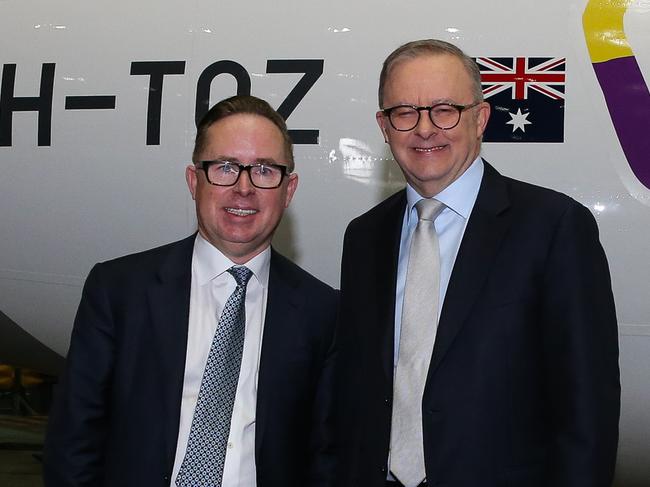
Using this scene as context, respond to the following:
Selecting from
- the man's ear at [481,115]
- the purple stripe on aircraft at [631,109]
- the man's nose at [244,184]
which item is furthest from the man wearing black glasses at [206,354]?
the purple stripe on aircraft at [631,109]

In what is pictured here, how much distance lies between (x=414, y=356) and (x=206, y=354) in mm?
493

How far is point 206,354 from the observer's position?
6.78 feet

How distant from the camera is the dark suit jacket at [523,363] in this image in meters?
1.86

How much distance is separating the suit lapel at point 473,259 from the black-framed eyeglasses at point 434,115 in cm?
19

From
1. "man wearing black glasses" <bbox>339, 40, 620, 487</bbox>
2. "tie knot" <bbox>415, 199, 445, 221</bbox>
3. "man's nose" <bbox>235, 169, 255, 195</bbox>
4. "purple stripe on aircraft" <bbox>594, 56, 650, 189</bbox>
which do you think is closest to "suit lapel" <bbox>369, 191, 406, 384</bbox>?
"man wearing black glasses" <bbox>339, 40, 620, 487</bbox>

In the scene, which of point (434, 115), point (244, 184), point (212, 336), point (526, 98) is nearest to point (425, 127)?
point (434, 115)

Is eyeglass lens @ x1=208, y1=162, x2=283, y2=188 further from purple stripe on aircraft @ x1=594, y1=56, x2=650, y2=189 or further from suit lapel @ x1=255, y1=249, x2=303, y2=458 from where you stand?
purple stripe on aircraft @ x1=594, y1=56, x2=650, y2=189

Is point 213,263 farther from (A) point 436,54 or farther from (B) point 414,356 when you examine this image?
(A) point 436,54

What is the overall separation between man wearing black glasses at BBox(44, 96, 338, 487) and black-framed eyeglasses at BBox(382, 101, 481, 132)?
30 cm

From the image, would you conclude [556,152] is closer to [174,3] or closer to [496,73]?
[496,73]

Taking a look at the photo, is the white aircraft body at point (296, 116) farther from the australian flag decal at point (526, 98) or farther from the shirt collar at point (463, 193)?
the shirt collar at point (463, 193)

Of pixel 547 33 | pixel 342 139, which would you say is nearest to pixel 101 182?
pixel 342 139

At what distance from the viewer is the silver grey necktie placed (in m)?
1.99

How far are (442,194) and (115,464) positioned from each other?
3.30 ft
